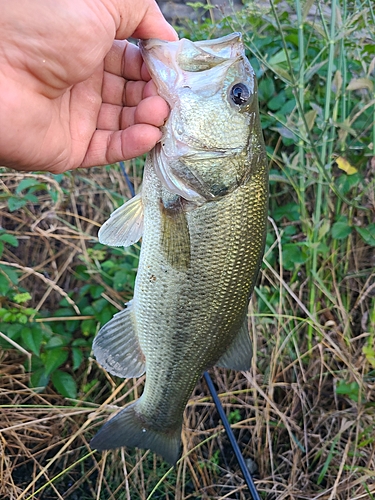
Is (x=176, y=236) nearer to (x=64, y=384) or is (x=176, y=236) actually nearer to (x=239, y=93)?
(x=239, y=93)

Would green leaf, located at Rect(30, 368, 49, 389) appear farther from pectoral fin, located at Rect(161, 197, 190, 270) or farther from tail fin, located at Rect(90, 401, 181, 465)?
pectoral fin, located at Rect(161, 197, 190, 270)

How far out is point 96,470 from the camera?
8.30 ft

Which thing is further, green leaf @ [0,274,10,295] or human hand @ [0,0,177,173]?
green leaf @ [0,274,10,295]

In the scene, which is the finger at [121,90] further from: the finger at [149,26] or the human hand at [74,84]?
the finger at [149,26]

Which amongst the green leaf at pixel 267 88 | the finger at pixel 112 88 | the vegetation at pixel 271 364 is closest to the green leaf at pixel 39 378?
the vegetation at pixel 271 364

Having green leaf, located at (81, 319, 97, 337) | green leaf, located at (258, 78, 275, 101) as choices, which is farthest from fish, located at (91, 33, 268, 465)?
green leaf, located at (258, 78, 275, 101)

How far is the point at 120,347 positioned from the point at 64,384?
0.81 meters

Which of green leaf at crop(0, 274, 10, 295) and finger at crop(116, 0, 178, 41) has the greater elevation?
finger at crop(116, 0, 178, 41)

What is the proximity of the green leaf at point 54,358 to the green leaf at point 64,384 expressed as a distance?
80 mm

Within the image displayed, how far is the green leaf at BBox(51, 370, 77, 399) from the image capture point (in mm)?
2381

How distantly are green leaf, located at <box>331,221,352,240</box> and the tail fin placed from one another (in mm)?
1323

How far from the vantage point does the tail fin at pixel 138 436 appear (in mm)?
1805

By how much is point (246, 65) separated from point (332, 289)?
5.22 feet

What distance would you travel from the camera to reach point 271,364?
2588mm
